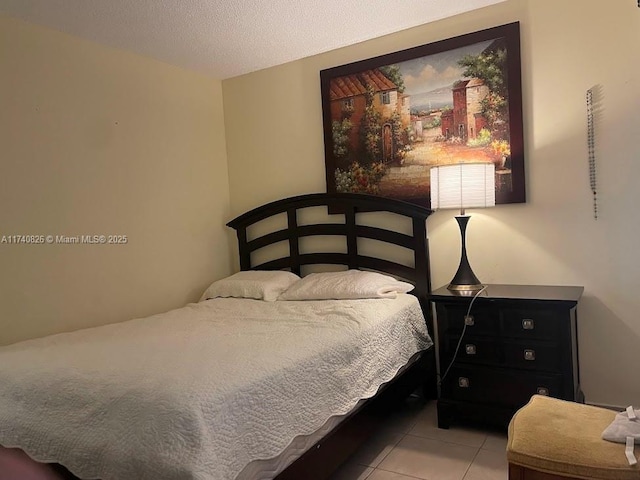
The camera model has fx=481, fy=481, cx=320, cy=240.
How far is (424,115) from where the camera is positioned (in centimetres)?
292

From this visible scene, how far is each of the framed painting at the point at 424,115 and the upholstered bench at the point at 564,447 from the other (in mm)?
1354

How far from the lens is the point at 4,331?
7.89 ft

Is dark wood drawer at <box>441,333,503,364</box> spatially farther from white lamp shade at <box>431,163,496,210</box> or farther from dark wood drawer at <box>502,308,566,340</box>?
white lamp shade at <box>431,163,496,210</box>

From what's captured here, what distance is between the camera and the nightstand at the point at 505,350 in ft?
7.38

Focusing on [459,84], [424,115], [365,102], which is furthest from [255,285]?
[459,84]

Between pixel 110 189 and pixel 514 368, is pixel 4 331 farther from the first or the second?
pixel 514 368

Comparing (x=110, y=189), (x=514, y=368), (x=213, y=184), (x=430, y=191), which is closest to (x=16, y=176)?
(x=110, y=189)

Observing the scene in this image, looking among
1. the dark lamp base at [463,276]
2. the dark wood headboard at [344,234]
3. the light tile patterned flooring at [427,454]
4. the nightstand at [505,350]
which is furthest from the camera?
the dark wood headboard at [344,234]

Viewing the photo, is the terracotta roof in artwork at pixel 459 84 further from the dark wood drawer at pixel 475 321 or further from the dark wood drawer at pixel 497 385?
the dark wood drawer at pixel 497 385

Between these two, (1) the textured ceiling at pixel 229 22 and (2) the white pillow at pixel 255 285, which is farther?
(2) the white pillow at pixel 255 285

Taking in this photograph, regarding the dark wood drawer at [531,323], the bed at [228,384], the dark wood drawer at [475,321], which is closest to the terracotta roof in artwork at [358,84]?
the bed at [228,384]

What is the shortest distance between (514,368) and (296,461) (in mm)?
1256

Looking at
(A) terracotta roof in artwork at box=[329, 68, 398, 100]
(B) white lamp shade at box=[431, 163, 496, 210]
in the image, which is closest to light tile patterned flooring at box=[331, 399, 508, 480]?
(B) white lamp shade at box=[431, 163, 496, 210]

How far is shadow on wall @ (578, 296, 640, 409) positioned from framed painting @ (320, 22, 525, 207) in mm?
729
